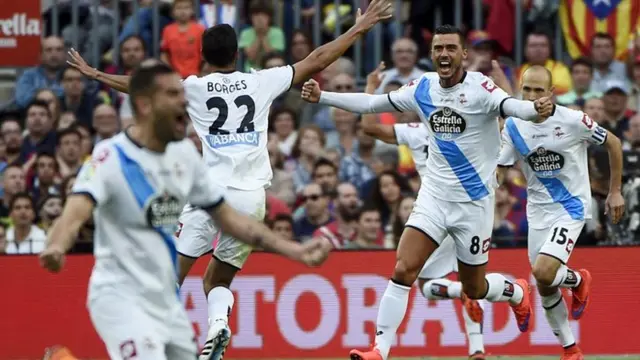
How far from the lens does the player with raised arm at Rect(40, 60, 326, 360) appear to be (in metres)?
7.58

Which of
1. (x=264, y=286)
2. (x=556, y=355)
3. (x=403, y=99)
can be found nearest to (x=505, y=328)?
(x=556, y=355)

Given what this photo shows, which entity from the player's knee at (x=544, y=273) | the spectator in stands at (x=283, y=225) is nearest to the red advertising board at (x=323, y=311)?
the spectator in stands at (x=283, y=225)

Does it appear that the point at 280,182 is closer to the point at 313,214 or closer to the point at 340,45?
the point at 313,214

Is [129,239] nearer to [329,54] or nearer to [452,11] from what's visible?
[329,54]

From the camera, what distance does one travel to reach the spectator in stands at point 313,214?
50.4 feet

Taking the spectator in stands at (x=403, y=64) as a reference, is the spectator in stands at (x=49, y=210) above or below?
below

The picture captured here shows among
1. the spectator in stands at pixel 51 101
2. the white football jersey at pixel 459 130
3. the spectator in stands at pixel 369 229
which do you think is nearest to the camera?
the white football jersey at pixel 459 130

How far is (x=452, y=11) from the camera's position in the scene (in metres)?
17.5

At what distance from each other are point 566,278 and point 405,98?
2.23m

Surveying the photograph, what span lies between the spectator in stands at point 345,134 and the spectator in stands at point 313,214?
1.11 metres

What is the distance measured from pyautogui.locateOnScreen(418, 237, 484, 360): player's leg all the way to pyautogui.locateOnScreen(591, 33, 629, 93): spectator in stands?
385 cm

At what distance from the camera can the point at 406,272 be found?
1098cm

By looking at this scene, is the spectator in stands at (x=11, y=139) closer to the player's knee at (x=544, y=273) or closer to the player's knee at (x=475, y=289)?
the player's knee at (x=475, y=289)

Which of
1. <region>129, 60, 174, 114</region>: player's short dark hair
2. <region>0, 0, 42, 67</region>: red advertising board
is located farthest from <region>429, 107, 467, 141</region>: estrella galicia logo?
<region>0, 0, 42, 67</region>: red advertising board
